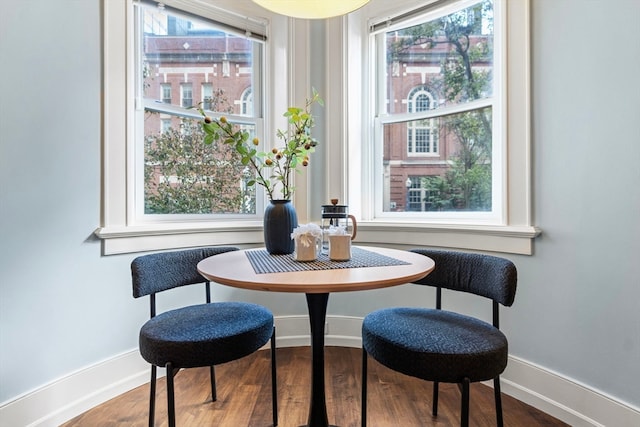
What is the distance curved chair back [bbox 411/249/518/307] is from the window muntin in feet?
2.05

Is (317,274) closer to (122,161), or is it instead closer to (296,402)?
(296,402)

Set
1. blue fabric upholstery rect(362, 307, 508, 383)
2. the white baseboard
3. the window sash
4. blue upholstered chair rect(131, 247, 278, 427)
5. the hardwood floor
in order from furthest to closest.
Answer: the window sash, the hardwood floor, the white baseboard, blue upholstered chair rect(131, 247, 278, 427), blue fabric upholstery rect(362, 307, 508, 383)

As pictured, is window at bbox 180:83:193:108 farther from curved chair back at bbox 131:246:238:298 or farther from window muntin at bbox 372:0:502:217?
window muntin at bbox 372:0:502:217

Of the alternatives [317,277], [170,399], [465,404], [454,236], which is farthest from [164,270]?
[454,236]

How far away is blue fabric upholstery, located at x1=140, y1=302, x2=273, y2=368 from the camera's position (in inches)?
41.2

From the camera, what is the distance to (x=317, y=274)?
3.04ft

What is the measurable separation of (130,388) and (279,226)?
4.02 ft

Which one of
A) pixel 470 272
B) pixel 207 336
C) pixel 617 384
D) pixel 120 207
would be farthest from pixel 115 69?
pixel 617 384

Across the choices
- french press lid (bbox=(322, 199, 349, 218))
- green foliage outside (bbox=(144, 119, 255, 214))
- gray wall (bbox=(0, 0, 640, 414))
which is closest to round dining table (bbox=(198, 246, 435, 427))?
french press lid (bbox=(322, 199, 349, 218))

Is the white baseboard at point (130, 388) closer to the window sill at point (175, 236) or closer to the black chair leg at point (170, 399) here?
the window sill at point (175, 236)

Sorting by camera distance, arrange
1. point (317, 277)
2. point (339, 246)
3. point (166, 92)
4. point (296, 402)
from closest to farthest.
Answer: point (317, 277), point (339, 246), point (296, 402), point (166, 92)

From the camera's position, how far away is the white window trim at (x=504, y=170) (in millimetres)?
1572

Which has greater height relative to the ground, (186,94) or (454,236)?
(186,94)

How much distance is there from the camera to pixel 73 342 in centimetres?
148
